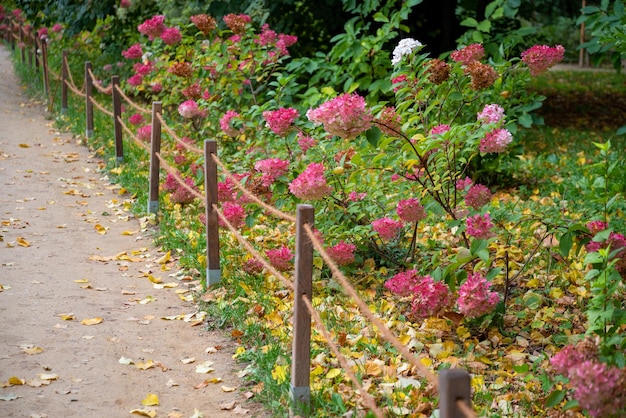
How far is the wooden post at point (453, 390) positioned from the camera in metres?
2.35

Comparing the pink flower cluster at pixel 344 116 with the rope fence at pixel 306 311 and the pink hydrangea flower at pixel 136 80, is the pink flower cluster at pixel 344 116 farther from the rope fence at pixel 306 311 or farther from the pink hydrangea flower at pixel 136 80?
the pink hydrangea flower at pixel 136 80

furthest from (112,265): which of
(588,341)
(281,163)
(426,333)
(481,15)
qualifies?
(481,15)

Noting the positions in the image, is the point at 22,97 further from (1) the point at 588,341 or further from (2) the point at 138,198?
(1) the point at 588,341

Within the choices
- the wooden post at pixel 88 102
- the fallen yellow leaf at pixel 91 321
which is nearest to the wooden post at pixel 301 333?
the fallen yellow leaf at pixel 91 321

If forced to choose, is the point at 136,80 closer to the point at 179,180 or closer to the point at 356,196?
the point at 179,180

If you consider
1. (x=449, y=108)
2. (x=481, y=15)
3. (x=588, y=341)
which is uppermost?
(x=481, y=15)

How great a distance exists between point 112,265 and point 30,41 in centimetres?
1569

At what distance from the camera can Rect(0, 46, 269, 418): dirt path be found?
14.5 feet

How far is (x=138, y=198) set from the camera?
838 cm

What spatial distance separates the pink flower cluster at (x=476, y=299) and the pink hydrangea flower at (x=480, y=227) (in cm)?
24

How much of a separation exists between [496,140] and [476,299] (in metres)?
0.94

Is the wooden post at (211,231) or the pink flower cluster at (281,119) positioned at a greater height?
the pink flower cluster at (281,119)

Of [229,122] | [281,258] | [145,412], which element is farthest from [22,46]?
[145,412]

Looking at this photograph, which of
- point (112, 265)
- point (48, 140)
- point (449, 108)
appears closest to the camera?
point (112, 265)
